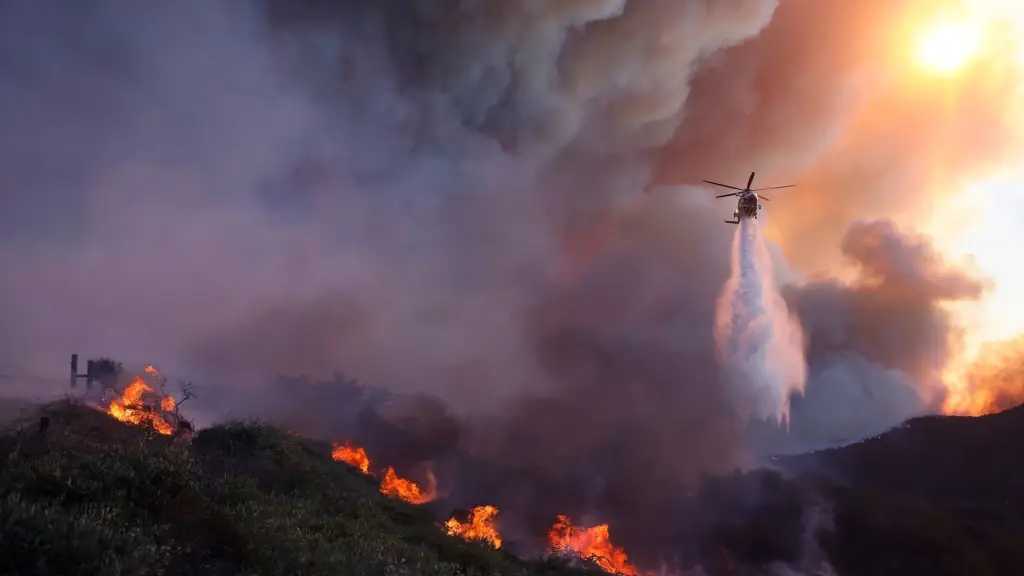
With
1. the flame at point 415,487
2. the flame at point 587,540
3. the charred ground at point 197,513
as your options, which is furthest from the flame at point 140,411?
the flame at point 587,540

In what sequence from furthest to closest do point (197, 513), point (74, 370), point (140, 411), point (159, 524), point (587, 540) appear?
1. point (587, 540)
2. point (74, 370)
3. point (140, 411)
4. point (197, 513)
5. point (159, 524)

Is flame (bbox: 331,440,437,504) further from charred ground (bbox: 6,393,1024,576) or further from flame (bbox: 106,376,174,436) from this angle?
charred ground (bbox: 6,393,1024,576)

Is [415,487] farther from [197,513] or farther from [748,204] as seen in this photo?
[197,513]

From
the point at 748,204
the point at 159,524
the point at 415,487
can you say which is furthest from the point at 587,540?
the point at 159,524

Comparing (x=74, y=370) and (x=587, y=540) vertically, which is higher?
(x=74, y=370)

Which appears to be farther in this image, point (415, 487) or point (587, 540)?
point (587, 540)

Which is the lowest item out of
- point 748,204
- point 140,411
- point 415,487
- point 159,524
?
point 415,487

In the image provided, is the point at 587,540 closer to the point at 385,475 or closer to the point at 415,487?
the point at 415,487

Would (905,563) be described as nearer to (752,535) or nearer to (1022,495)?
(752,535)

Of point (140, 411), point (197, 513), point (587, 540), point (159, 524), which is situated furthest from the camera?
point (587, 540)
